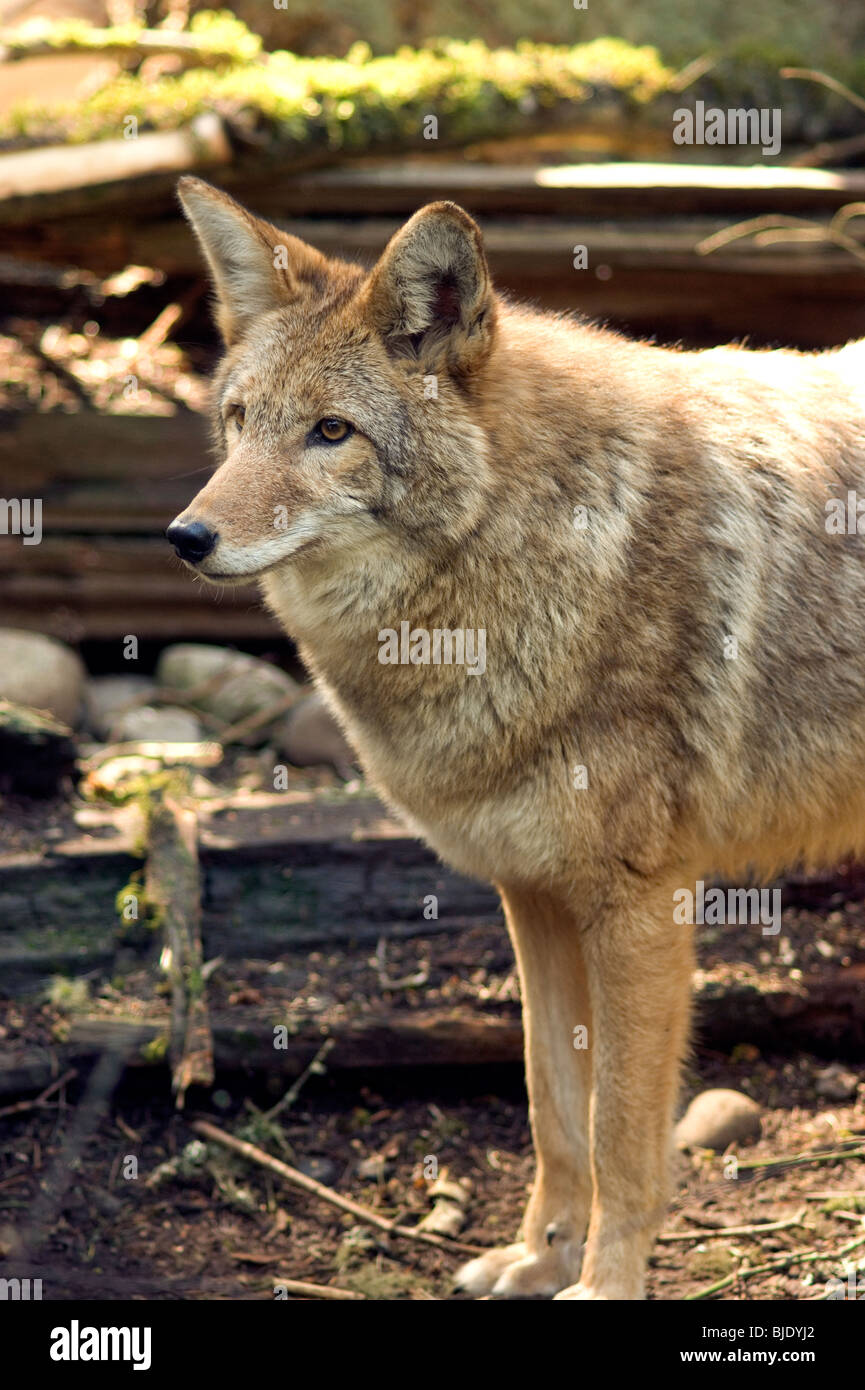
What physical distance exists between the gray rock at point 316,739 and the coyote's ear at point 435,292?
12.4 feet

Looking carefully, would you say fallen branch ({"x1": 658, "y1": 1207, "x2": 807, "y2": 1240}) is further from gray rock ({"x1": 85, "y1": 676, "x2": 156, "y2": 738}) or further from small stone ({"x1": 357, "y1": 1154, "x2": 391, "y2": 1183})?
gray rock ({"x1": 85, "y1": 676, "x2": 156, "y2": 738})

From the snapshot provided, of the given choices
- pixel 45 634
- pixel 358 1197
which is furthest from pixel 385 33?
pixel 358 1197

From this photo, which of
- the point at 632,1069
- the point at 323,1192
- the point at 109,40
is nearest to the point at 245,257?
the point at 632,1069

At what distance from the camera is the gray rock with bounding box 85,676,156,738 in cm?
805

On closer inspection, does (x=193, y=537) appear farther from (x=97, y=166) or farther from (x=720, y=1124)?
(x=97, y=166)

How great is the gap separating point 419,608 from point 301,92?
17.5 ft

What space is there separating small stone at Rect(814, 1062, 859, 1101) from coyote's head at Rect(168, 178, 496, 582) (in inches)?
123

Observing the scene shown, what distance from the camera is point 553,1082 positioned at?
15.2ft

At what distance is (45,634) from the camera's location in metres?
8.54

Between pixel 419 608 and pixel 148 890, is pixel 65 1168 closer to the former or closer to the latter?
pixel 148 890

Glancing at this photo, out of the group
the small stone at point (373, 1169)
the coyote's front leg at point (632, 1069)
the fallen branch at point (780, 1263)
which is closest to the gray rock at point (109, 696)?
the small stone at point (373, 1169)

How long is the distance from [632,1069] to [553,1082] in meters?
0.60

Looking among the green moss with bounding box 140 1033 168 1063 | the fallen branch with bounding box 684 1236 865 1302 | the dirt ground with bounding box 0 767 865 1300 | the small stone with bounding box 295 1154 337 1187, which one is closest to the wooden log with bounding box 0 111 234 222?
the dirt ground with bounding box 0 767 865 1300

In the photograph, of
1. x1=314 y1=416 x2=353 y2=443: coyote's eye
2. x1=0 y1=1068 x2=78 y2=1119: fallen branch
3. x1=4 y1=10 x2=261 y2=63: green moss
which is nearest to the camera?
x1=314 y1=416 x2=353 y2=443: coyote's eye
